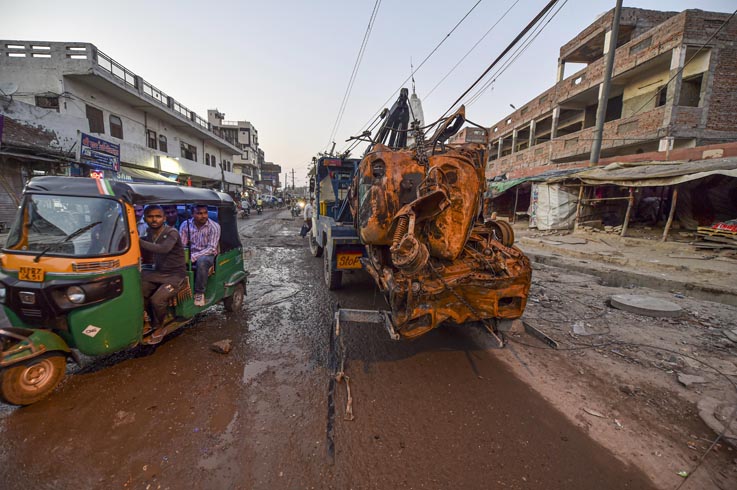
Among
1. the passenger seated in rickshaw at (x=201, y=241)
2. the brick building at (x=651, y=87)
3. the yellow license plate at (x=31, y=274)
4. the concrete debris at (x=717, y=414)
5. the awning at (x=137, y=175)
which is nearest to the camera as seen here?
the concrete debris at (x=717, y=414)

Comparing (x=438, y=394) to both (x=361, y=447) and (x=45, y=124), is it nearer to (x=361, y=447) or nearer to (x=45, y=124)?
(x=361, y=447)

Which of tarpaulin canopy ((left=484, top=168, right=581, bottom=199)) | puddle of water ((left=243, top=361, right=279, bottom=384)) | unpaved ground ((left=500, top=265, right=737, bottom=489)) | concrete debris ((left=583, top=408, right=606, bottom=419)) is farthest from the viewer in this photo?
tarpaulin canopy ((left=484, top=168, right=581, bottom=199))

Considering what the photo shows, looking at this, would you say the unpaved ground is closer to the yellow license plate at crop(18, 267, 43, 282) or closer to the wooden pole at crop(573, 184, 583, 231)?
the yellow license plate at crop(18, 267, 43, 282)

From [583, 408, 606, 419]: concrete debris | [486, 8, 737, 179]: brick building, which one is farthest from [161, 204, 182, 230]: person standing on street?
[486, 8, 737, 179]: brick building

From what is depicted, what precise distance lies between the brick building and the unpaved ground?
11.4 m

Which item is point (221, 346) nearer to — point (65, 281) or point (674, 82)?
point (65, 281)

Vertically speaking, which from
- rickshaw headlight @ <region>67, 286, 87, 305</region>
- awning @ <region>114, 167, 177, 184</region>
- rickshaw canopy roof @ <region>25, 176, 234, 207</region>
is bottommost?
rickshaw headlight @ <region>67, 286, 87, 305</region>

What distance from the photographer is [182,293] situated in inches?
144

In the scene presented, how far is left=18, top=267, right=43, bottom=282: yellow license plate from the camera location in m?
2.58

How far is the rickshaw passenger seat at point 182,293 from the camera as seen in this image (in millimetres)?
3551

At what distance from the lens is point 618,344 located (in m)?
4.02

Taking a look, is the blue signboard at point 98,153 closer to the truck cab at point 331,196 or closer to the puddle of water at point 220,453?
the truck cab at point 331,196

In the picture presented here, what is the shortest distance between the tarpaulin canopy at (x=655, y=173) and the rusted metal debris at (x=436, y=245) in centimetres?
966

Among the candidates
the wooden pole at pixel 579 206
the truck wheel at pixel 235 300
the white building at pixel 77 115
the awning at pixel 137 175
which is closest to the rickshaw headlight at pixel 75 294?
the truck wheel at pixel 235 300
